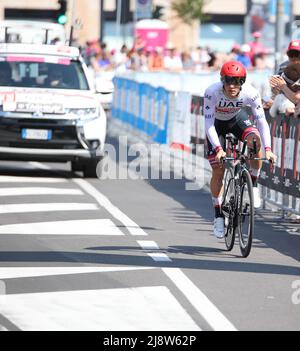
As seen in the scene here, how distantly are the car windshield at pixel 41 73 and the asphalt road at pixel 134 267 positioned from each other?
2578 mm

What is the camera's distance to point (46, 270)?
10805 millimetres

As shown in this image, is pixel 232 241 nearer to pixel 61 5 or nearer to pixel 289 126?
pixel 289 126

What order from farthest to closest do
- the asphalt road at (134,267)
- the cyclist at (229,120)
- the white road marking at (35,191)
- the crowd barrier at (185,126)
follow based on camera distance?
the white road marking at (35,191)
the crowd barrier at (185,126)
the cyclist at (229,120)
the asphalt road at (134,267)

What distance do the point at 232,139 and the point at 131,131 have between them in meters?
16.8

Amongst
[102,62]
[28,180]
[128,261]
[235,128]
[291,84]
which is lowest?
[102,62]

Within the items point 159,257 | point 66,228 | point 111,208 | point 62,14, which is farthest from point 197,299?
point 62,14

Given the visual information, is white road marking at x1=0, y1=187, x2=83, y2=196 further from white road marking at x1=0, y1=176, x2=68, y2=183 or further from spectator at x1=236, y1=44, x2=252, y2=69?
spectator at x1=236, y1=44, x2=252, y2=69

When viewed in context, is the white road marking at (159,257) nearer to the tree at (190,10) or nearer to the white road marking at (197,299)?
the white road marking at (197,299)

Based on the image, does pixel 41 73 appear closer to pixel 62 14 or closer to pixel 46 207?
pixel 46 207

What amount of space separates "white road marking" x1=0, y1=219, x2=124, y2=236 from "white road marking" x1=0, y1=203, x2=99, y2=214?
1.11m

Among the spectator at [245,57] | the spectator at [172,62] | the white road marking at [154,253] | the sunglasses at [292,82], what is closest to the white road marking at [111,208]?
the white road marking at [154,253]

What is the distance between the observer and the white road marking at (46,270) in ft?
34.6

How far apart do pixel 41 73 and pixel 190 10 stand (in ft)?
172

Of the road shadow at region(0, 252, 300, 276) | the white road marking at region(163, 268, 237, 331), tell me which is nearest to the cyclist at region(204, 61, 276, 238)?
the road shadow at region(0, 252, 300, 276)
